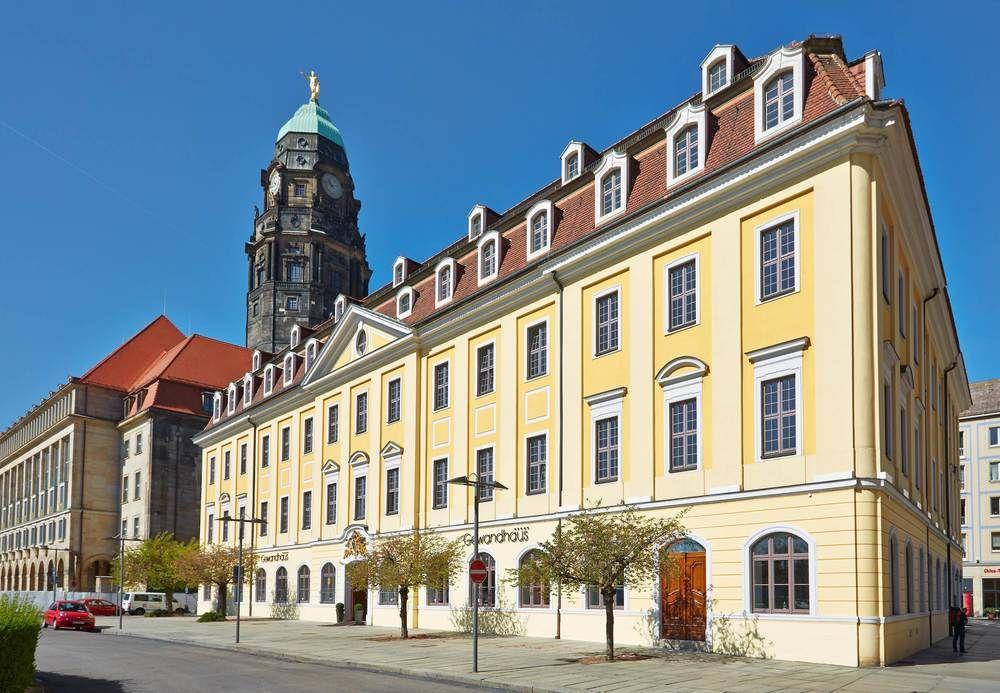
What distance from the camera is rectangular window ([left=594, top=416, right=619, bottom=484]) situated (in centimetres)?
2844

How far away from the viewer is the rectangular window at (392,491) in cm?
4000

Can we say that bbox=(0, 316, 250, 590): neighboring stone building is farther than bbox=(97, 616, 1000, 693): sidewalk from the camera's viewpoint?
Yes

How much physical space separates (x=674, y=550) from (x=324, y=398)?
2522 cm

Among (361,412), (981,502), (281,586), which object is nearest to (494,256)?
(361,412)

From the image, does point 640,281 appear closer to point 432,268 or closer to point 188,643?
point 432,268

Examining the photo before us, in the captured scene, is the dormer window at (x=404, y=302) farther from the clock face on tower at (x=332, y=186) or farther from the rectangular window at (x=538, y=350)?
the clock face on tower at (x=332, y=186)

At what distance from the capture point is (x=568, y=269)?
102 ft

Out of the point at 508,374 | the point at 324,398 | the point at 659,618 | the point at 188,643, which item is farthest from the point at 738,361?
the point at 324,398

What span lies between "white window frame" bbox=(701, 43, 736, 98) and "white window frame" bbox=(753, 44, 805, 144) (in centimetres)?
221

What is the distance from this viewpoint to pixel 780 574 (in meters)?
22.6

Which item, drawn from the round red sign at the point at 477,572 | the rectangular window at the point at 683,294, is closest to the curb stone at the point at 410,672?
the round red sign at the point at 477,572

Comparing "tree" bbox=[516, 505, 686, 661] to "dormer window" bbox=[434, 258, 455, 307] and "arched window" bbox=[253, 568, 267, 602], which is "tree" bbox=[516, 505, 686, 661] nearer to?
"dormer window" bbox=[434, 258, 455, 307]

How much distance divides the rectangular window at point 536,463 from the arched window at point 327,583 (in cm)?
1557

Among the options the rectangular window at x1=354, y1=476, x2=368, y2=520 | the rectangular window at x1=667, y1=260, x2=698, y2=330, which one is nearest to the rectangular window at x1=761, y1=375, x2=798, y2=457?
the rectangular window at x1=667, y1=260, x2=698, y2=330
